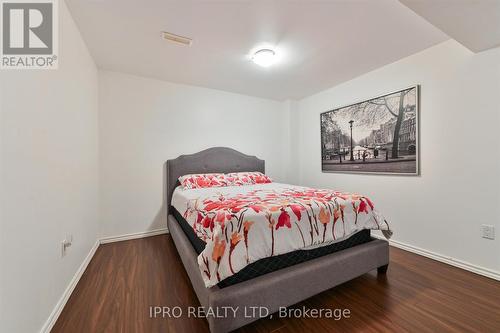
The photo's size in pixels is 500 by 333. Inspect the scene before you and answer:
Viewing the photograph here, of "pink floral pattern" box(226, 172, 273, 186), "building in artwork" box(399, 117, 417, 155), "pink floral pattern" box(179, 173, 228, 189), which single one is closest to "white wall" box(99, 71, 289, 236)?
"pink floral pattern" box(179, 173, 228, 189)

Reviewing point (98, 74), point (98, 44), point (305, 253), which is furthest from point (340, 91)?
point (98, 74)

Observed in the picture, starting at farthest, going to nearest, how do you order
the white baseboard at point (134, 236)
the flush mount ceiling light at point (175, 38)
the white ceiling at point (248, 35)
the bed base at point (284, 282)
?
the white baseboard at point (134, 236), the flush mount ceiling light at point (175, 38), the white ceiling at point (248, 35), the bed base at point (284, 282)

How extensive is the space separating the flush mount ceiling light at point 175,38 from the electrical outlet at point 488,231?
3386 millimetres

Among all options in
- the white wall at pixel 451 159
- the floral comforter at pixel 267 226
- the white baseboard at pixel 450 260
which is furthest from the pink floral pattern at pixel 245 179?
the white baseboard at pixel 450 260

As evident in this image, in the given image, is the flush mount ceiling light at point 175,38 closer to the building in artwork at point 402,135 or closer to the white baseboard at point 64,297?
the white baseboard at point 64,297

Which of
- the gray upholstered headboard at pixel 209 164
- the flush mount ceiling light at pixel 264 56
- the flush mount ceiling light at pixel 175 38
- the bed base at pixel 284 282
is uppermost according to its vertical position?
the flush mount ceiling light at pixel 175 38

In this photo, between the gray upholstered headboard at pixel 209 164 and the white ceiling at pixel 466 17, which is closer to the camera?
the white ceiling at pixel 466 17

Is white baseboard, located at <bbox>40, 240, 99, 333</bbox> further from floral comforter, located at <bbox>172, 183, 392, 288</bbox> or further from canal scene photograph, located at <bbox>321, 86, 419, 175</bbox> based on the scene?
canal scene photograph, located at <bbox>321, 86, 419, 175</bbox>

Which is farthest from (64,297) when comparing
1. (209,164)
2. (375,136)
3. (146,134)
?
(375,136)

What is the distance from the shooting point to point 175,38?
80.9 inches

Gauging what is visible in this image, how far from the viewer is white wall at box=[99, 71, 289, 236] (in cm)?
276

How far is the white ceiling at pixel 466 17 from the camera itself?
4.42 ft

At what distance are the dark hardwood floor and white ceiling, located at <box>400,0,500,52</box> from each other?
6.79 feet

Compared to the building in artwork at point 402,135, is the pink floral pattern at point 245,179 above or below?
below
